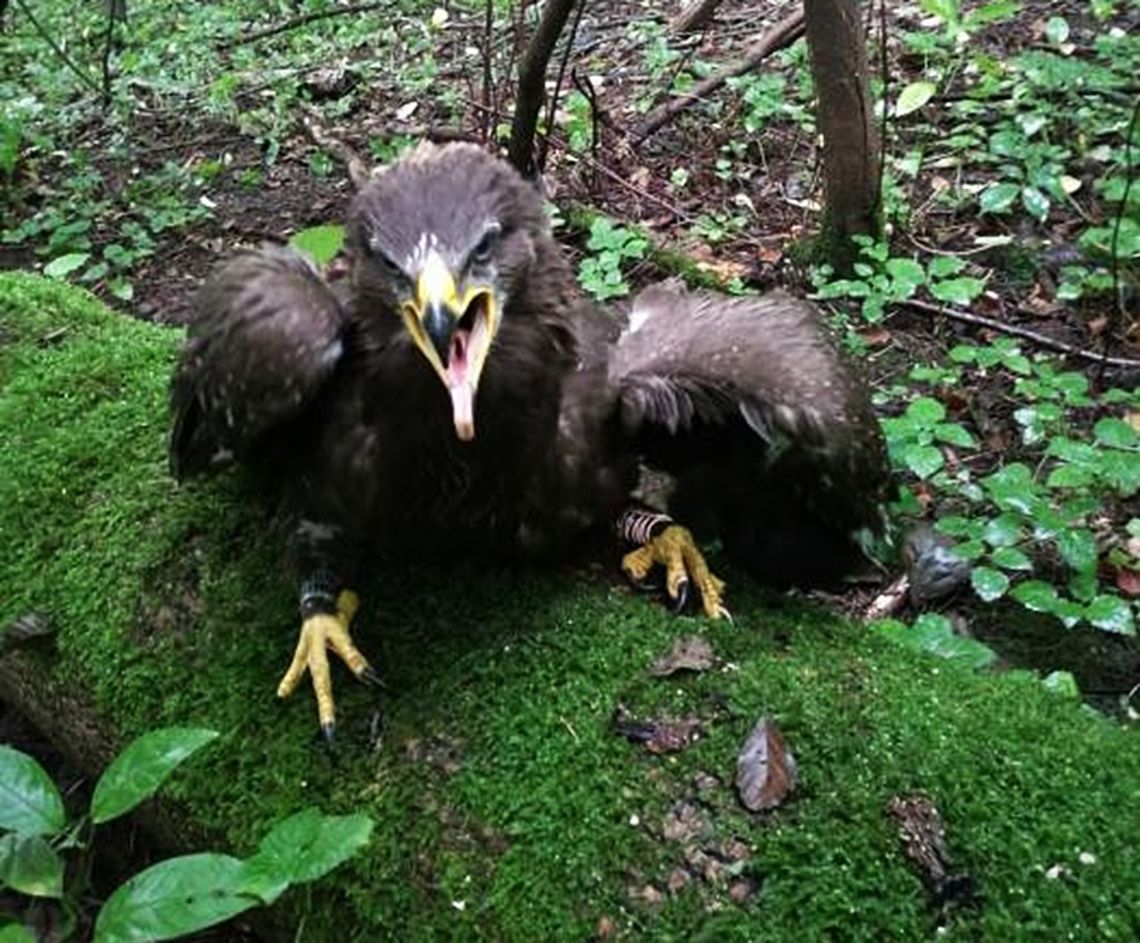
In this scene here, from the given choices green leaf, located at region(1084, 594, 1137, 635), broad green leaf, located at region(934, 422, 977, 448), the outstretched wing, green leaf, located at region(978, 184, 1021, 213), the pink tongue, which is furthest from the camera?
green leaf, located at region(978, 184, 1021, 213)

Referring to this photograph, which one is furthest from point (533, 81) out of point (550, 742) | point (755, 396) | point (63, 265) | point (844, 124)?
point (550, 742)

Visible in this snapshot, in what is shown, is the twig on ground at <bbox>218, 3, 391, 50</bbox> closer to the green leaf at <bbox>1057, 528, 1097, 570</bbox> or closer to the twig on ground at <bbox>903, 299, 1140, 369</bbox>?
the twig on ground at <bbox>903, 299, 1140, 369</bbox>

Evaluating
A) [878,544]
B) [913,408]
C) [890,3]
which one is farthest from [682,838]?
[890,3]

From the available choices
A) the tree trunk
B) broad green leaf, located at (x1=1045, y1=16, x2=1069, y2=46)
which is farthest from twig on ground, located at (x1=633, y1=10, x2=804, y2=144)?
the tree trunk

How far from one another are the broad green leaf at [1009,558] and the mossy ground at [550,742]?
81 cm

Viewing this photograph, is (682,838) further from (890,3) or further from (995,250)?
(890,3)

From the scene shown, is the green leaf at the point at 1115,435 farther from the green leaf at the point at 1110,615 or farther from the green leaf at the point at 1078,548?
the green leaf at the point at 1110,615

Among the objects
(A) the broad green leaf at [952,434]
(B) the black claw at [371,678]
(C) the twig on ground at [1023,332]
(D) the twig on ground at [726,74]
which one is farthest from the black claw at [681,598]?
(D) the twig on ground at [726,74]

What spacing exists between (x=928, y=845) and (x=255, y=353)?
67.6 inches

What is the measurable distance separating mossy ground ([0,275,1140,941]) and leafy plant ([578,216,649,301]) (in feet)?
7.26

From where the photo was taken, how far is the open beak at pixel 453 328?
2.66 meters

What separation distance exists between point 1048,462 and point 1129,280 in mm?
1139

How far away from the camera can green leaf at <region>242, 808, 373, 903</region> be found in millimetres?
2379

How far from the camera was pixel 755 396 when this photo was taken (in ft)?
10.9
